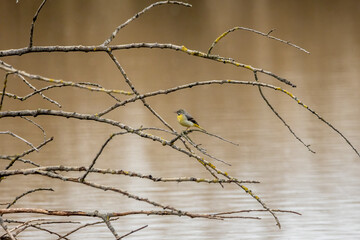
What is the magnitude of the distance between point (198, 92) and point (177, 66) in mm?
3422

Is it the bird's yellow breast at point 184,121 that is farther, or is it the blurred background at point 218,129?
Answer: the blurred background at point 218,129

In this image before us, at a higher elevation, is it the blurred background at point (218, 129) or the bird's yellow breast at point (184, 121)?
the blurred background at point (218, 129)

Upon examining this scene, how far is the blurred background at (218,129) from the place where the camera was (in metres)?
6.45

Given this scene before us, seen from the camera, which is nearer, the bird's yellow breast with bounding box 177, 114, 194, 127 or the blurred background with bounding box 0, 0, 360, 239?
the bird's yellow breast with bounding box 177, 114, 194, 127

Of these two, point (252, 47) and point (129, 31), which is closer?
point (252, 47)

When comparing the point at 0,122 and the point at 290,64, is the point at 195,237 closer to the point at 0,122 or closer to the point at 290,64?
the point at 0,122

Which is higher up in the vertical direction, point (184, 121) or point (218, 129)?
point (218, 129)

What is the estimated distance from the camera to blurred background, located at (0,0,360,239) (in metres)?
6.45

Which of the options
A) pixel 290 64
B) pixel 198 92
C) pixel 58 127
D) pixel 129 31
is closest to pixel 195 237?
pixel 58 127

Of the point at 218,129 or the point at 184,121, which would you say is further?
the point at 218,129

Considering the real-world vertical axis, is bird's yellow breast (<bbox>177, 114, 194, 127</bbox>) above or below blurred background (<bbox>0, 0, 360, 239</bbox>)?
below

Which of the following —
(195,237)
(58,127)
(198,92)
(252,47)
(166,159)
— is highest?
(252,47)

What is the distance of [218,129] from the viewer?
10008mm

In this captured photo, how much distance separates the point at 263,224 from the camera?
618 centimetres
